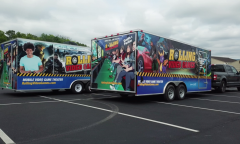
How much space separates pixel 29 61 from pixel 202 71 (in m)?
9.79

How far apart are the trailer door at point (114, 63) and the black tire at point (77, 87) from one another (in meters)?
2.85

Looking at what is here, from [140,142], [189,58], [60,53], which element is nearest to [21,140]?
[140,142]

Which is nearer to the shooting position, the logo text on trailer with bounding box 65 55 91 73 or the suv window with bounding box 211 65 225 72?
the logo text on trailer with bounding box 65 55 91 73

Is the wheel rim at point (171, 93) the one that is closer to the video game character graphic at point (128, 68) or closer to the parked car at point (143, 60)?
the parked car at point (143, 60)

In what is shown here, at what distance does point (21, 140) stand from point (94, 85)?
616 cm

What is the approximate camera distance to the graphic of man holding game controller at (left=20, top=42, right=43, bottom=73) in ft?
35.3

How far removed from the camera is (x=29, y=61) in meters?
10.9

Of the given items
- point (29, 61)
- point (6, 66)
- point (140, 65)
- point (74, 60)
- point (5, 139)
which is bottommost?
point (5, 139)

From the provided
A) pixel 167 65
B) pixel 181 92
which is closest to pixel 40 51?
pixel 167 65

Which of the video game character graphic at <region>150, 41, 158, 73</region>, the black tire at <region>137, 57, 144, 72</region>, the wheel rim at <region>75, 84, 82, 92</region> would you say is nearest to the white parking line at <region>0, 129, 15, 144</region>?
the black tire at <region>137, 57, 144, 72</region>

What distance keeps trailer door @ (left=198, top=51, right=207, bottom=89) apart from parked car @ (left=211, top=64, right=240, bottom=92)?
2190mm

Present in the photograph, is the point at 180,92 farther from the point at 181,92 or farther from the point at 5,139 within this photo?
the point at 5,139

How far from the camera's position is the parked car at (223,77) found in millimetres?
14227

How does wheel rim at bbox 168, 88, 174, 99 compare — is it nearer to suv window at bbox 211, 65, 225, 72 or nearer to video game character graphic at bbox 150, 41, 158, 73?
video game character graphic at bbox 150, 41, 158, 73
